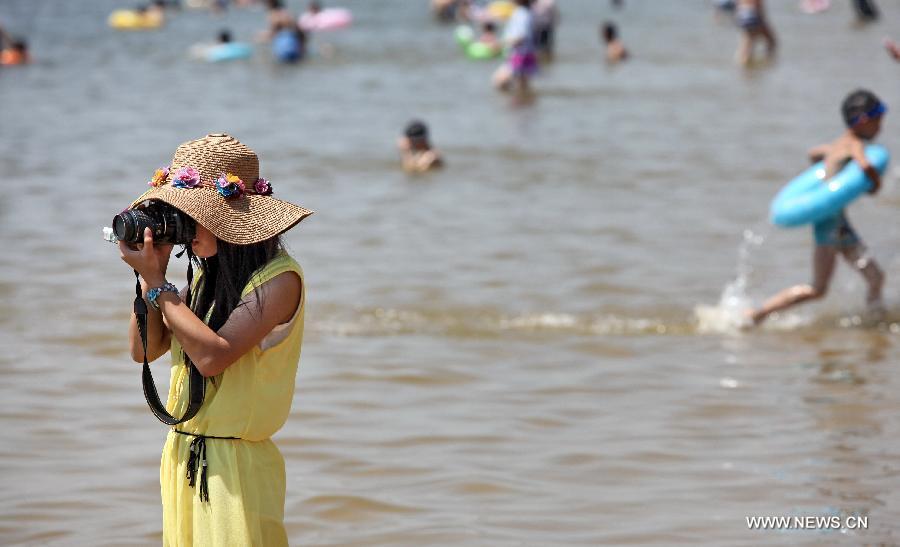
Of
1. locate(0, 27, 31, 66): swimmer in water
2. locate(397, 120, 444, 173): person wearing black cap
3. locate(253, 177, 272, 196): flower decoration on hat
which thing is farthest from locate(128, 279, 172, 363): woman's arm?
locate(0, 27, 31, 66): swimmer in water

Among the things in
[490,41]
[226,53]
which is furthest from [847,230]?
[226,53]

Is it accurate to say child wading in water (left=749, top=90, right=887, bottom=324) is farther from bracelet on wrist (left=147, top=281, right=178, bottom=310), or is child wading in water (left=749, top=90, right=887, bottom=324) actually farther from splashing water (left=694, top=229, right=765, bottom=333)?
bracelet on wrist (left=147, top=281, right=178, bottom=310)

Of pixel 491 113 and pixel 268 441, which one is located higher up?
pixel 268 441

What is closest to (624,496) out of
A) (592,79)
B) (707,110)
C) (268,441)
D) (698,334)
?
(268,441)

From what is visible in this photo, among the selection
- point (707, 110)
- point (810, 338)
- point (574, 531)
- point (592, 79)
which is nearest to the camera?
point (574, 531)

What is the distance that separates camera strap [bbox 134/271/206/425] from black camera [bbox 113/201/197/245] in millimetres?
130

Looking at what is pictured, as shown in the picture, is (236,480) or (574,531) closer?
(236,480)

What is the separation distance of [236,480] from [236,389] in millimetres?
214

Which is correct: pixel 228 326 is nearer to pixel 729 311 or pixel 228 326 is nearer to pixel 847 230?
pixel 847 230

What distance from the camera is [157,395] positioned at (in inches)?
123

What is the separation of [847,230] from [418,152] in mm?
6073

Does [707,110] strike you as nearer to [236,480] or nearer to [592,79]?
[592,79]

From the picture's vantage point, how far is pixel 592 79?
67.5 feet

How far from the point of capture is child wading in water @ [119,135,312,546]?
3012 millimetres
